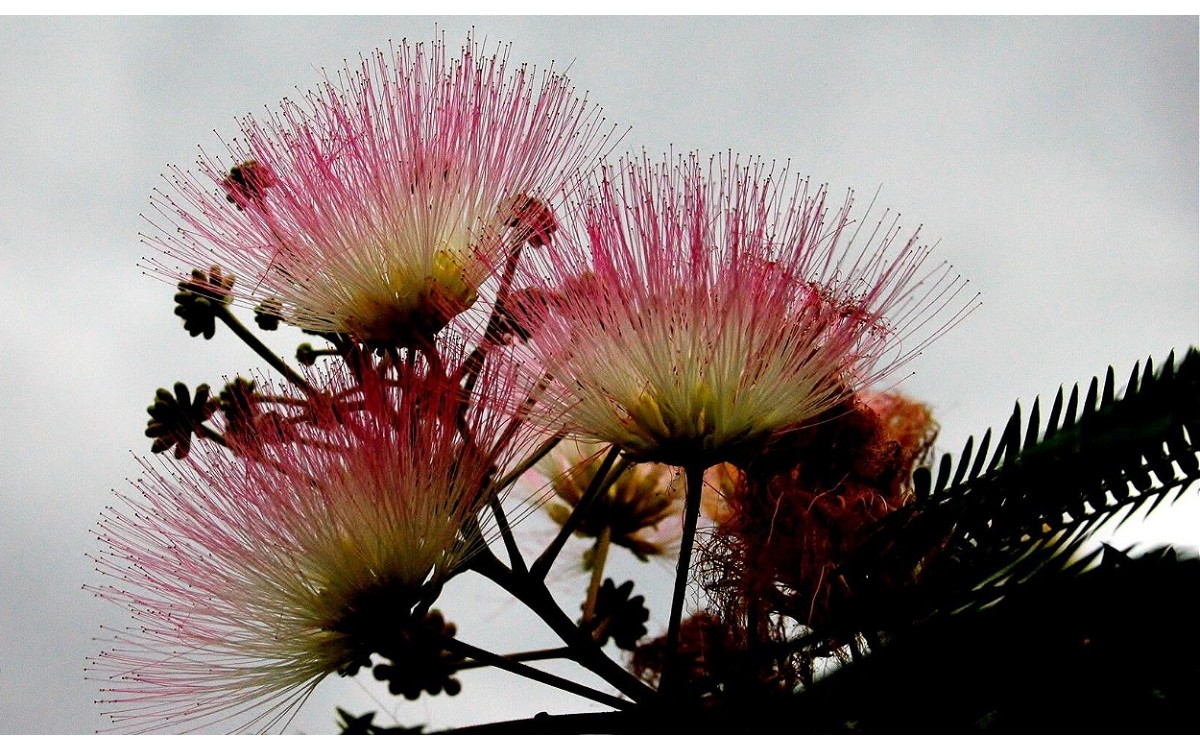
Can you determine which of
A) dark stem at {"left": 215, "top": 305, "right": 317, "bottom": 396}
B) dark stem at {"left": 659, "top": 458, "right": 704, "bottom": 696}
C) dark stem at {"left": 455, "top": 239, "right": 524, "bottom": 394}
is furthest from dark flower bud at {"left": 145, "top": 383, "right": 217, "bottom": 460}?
dark stem at {"left": 659, "top": 458, "right": 704, "bottom": 696}

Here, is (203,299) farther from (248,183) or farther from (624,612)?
(624,612)

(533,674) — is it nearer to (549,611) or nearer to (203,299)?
(549,611)

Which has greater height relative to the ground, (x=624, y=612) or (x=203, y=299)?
(x=203, y=299)

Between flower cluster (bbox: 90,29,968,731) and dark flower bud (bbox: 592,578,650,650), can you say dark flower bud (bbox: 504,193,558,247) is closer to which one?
flower cluster (bbox: 90,29,968,731)

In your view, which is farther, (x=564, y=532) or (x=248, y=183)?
(x=248, y=183)

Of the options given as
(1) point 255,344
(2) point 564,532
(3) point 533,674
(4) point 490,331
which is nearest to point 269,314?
(1) point 255,344

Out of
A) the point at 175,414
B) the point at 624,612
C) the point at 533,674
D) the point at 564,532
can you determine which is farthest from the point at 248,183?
the point at 624,612

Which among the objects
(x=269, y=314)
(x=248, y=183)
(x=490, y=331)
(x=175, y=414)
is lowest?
(x=490, y=331)

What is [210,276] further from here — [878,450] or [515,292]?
[878,450]
